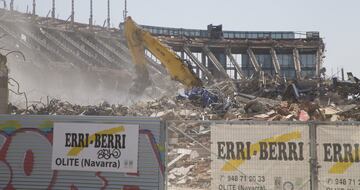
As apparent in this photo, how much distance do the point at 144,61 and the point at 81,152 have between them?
64.7 ft

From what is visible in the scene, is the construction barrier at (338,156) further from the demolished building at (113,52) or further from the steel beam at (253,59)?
the steel beam at (253,59)

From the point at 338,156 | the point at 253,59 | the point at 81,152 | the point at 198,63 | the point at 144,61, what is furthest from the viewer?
the point at 253,59

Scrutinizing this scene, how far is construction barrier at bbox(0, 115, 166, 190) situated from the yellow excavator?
18.6 meters

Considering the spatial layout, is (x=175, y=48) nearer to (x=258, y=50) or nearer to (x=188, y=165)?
(x=258, y=50)

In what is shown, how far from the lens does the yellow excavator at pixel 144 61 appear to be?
28.0 metres

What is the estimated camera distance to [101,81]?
5559 cm

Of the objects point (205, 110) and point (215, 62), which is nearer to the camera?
point (205, 110)

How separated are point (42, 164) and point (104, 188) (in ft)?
4.51

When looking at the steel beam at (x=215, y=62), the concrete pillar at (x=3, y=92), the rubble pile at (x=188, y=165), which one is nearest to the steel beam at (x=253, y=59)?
the steel beam at (x=215, y=62)

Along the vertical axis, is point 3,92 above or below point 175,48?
below

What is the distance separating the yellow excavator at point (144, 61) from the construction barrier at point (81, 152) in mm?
18561

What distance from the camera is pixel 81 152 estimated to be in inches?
373

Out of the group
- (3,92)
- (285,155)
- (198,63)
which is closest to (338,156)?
(285,155)

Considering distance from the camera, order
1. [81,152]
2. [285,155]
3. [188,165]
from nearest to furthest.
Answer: [285,155], [81,152], [188,165]
